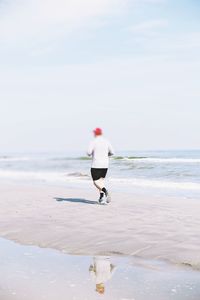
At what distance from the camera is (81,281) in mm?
5086

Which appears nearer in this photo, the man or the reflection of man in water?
the reflection of man in water

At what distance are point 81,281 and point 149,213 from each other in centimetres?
552

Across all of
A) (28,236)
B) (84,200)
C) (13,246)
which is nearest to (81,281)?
(13,246)

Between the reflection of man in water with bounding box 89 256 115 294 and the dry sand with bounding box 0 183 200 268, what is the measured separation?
15.8 inches

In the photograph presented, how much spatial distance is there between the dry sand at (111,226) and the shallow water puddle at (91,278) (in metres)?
0.43

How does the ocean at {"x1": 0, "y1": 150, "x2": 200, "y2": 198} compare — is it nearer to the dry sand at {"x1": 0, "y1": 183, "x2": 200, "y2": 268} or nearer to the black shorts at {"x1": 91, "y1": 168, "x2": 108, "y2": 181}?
the black shorts at {"x1": 91, "y1": 168, "x2": 108, "y2": 181}

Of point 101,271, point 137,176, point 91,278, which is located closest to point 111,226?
point 101,271

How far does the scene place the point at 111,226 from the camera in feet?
28.6

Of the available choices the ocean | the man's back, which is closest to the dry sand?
the man's back

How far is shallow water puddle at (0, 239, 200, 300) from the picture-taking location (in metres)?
A: 4.59

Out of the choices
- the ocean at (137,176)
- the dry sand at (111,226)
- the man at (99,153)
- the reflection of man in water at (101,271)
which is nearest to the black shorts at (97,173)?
the man at (99,153)

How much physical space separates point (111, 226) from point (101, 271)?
3162 mm

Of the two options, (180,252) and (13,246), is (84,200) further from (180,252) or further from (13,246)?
(180,252)

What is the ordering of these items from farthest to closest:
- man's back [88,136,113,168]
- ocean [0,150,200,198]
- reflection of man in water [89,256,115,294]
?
ocean [0,150,200,198]
man's back [88,136,113,168]
reflection of man in water [89,256,115,294]
